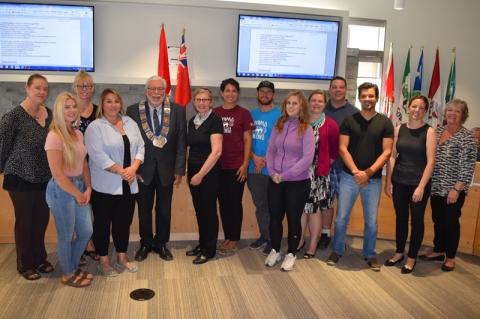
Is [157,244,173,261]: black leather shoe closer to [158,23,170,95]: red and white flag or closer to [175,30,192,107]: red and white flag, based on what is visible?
[175,30,192,107]: red and white flag

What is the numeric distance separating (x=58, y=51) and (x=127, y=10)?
915 millimetres

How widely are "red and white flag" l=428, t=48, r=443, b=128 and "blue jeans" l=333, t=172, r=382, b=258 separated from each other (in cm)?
327

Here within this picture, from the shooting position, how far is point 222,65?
16.4 ft

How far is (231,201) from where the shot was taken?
3.52 m

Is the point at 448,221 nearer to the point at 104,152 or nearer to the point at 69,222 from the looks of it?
the point at 104,152

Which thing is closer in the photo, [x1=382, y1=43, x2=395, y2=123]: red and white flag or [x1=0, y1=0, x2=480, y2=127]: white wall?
[x1=0, y1=0, x2=480, y2=127]: white wall

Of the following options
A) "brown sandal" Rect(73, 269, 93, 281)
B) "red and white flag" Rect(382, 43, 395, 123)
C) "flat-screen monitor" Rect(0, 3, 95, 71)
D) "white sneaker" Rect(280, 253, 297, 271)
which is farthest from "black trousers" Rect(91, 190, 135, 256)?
"red and white flag" Rect(382, 43, 395, 123)

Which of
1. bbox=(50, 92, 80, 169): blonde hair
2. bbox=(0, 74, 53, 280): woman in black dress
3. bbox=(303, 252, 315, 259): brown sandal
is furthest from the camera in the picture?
bbox=(303, 252, 315, 259): brown sandal

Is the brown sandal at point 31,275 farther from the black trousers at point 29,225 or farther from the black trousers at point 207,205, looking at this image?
the black trousers at point 207,205

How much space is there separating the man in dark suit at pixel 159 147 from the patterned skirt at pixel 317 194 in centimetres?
112

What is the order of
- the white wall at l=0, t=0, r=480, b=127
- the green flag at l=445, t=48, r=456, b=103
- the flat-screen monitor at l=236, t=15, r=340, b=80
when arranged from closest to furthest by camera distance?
1. the white wall at l=0, t=0, r=480, b=127
2. the flat-screen monitor at l=236, t=15, r=340, b=80
3. the green flag at l=445, t=48, r=456, b=103

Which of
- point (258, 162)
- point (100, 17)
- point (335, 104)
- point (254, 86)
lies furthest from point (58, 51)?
point (335, 104)

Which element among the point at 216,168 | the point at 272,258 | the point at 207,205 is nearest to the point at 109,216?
the point at 207,205

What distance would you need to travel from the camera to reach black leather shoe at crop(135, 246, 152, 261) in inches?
135
